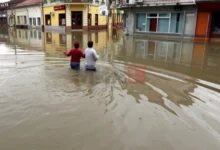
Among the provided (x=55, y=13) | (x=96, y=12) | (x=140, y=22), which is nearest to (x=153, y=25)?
(x=140, y=22)

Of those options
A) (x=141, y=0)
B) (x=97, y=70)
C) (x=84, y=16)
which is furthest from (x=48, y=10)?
(x=97, y=70)

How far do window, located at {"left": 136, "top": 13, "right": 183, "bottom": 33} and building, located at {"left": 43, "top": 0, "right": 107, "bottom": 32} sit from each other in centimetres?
1173

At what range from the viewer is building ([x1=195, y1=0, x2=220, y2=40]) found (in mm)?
19500

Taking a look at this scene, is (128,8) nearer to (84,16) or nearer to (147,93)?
(84,16)

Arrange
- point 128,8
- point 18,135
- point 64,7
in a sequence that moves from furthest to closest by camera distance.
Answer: point 64,7 < point 128,8 < point 18,135

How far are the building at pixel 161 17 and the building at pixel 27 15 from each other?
19437mm

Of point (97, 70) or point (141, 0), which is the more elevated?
point (141, 0)

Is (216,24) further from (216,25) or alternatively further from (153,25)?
(153,25)

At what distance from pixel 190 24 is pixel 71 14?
19.4 m

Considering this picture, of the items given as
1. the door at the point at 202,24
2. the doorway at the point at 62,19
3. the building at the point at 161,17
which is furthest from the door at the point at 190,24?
the doorway at the point at 62,19

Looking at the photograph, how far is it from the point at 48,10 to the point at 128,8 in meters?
17.2

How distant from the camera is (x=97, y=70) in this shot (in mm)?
7934

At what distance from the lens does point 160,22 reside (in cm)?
2359

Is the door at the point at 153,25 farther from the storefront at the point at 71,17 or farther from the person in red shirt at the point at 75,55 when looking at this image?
the person in red shirt at the point at 75,55
